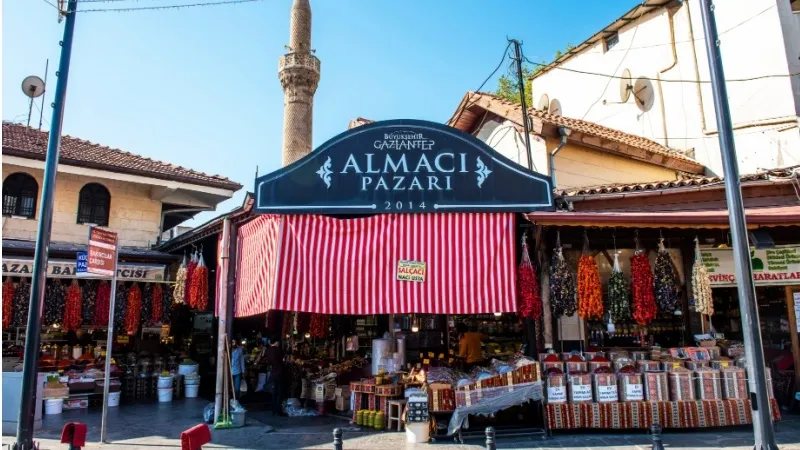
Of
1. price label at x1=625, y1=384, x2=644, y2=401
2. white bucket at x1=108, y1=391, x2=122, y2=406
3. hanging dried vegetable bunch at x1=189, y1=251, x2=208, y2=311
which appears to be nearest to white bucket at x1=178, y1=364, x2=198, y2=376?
white bucket at x1=108, y1=391, x2=122, y2=406

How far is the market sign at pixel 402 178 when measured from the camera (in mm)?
9578

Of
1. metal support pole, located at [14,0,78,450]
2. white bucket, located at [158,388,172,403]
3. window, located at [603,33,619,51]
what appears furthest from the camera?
window, located at [603,33,619,51]

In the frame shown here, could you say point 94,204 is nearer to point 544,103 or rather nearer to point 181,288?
point 181,288

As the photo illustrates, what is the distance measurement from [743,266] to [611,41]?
16195mm

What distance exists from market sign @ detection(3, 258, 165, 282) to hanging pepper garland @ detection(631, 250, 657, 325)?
10622 millimetres

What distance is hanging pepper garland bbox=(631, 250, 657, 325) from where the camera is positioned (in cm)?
957

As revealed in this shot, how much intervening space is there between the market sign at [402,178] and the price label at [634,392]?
3198 mm

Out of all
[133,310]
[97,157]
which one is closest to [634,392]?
[133,310]

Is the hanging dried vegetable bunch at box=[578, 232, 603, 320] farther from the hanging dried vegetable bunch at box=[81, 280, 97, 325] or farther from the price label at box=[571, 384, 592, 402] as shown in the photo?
the hanging dried vegetable bunch at box=[81, 280, 97, 325]

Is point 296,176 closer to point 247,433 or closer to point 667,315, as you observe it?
point 247,433

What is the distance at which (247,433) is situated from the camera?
31.9ft

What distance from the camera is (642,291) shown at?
9.64 metres

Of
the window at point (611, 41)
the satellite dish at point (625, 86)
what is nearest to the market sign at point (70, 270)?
the satellite dish at point (625, 86)

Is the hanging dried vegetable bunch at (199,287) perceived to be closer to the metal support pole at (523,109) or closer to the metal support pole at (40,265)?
the metal support pole at (40,265)
